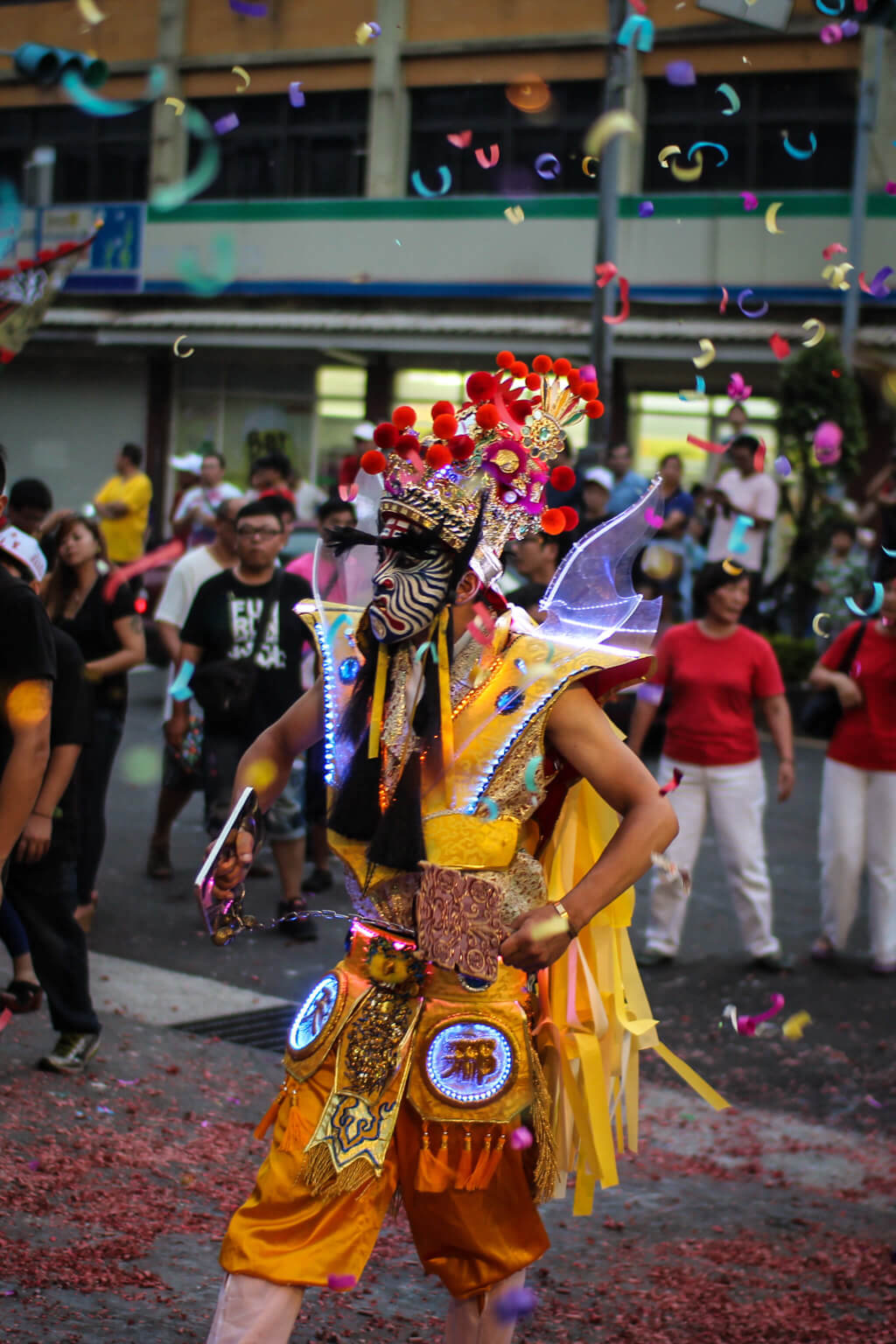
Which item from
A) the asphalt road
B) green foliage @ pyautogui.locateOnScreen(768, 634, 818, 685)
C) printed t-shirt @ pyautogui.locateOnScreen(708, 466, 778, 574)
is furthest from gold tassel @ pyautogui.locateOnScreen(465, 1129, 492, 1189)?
green foliage @ pyautogui.locateOnScreen(768, 634, 818, 685)

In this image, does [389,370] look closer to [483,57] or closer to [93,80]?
[483,57]

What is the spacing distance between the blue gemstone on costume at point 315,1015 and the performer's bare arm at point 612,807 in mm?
375

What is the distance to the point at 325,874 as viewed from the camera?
8430 mm

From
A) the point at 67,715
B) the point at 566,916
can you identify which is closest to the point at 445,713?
the point at 566,916

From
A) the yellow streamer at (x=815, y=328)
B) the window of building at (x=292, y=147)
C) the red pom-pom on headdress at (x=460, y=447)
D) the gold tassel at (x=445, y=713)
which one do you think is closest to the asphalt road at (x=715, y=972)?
the yellow streamer at (x=815, y=328)

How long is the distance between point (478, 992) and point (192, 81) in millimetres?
24737

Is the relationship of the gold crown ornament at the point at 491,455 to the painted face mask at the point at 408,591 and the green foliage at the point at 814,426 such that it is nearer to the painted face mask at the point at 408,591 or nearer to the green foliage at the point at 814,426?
the painted face mask at the point at 408,591

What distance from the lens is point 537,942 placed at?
2885 millimetres

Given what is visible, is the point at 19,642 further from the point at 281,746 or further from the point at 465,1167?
the point at 465,1167

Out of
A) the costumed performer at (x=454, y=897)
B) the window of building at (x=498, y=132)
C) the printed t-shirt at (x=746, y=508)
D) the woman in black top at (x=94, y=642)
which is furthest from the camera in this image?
the window of building at (x=498, y=132)

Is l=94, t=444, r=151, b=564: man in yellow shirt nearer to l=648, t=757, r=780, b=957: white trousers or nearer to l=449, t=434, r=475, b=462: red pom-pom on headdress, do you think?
l=648, t=757, r=780, b=957: white trousers

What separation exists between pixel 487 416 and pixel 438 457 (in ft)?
0.48

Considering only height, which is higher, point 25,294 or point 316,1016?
point 25,294

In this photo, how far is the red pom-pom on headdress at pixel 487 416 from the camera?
315cm
